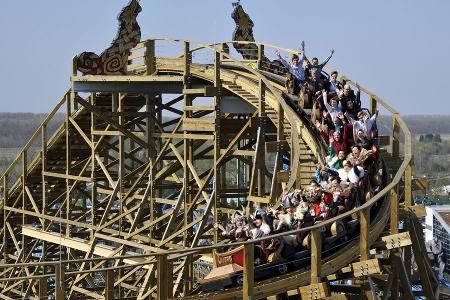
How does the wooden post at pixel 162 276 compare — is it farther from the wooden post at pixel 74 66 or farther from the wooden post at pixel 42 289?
the wooden post at pixel 74 66

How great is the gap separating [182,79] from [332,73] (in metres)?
4.13

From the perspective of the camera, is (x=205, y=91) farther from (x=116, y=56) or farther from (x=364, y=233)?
(x=364, y=233)

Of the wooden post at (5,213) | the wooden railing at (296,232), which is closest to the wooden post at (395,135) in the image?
the wooden railing at (296,232)

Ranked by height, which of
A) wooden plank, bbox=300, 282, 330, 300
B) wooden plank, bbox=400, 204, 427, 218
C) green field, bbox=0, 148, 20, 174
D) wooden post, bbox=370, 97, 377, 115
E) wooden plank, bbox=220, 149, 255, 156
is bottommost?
green field, bbox=0, 148, 20, 174

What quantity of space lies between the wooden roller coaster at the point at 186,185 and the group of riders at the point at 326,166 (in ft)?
0.92

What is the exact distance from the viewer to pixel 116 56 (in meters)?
23.2

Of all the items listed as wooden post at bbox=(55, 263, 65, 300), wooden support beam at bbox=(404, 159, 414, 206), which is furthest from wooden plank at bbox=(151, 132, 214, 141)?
wooden post at bbox=(55, 263, 65, 300)

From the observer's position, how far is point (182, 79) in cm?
2211

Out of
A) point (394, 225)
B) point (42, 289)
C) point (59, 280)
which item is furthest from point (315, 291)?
point (42, 289)

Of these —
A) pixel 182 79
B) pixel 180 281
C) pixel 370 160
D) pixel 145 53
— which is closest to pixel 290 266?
pixel 370 160

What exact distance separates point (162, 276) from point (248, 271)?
3.12 feet

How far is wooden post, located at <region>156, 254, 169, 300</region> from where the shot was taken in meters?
12.5

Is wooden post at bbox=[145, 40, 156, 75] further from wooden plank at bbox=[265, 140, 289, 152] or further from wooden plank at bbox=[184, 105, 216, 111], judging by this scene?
wooden plank at bbox=[265, 140, 289, 152]

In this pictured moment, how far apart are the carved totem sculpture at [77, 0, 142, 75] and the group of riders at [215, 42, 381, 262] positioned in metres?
4.73
